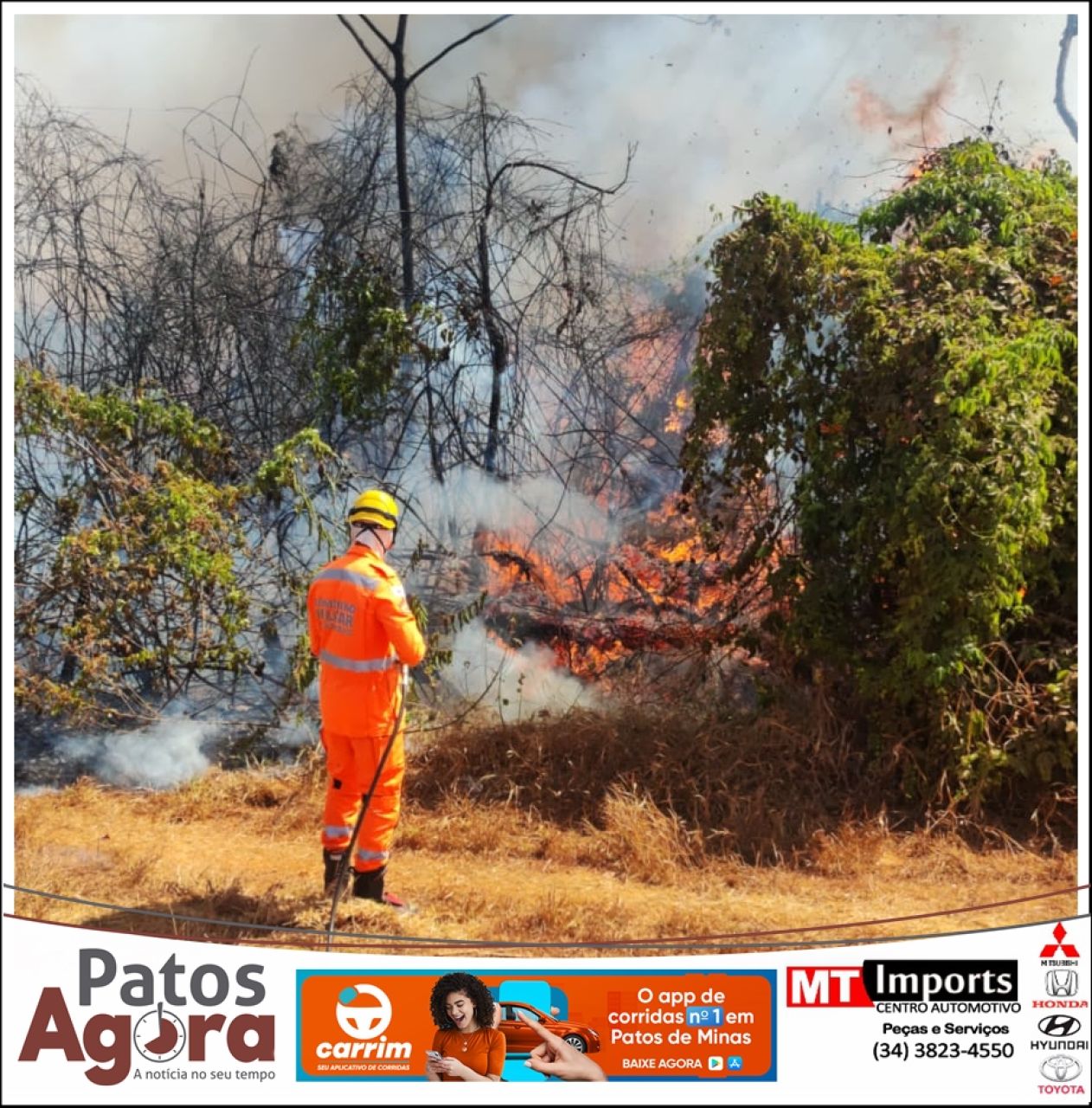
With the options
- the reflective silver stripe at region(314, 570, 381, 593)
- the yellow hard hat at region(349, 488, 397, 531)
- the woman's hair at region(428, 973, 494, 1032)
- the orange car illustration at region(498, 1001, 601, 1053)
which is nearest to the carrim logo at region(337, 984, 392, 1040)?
the woman's hair at region(428, 973, 494, 1032)

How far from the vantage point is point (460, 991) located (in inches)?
170

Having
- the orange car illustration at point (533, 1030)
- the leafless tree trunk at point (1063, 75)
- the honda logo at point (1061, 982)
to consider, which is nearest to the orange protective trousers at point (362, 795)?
the orange car illustration at point (533, 1030)

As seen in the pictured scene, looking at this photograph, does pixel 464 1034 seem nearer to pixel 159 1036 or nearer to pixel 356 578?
pixel 159 1036

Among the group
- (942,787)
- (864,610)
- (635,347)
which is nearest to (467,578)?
(635,347)

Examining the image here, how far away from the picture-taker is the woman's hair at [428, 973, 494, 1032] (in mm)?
4281

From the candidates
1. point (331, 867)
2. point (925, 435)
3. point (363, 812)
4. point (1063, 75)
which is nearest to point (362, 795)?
→ point (363, 812)

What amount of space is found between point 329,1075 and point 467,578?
12.8 ft

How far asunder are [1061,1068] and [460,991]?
7.10 feet

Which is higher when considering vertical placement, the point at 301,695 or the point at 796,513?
the point at 796,513

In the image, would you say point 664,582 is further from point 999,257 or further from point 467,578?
point 999,257

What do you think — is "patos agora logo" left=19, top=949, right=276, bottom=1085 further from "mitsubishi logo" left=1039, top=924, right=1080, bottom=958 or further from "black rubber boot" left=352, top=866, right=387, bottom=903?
"mitsubishi logo" left=1039, top=924, right=1080, bottom=958

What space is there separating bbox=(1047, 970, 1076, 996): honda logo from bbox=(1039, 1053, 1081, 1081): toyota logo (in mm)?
211

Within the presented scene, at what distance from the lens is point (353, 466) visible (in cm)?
784

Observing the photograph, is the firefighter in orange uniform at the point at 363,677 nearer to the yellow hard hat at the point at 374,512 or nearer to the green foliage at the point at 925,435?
the yellow hard hat at the point at 374,512
